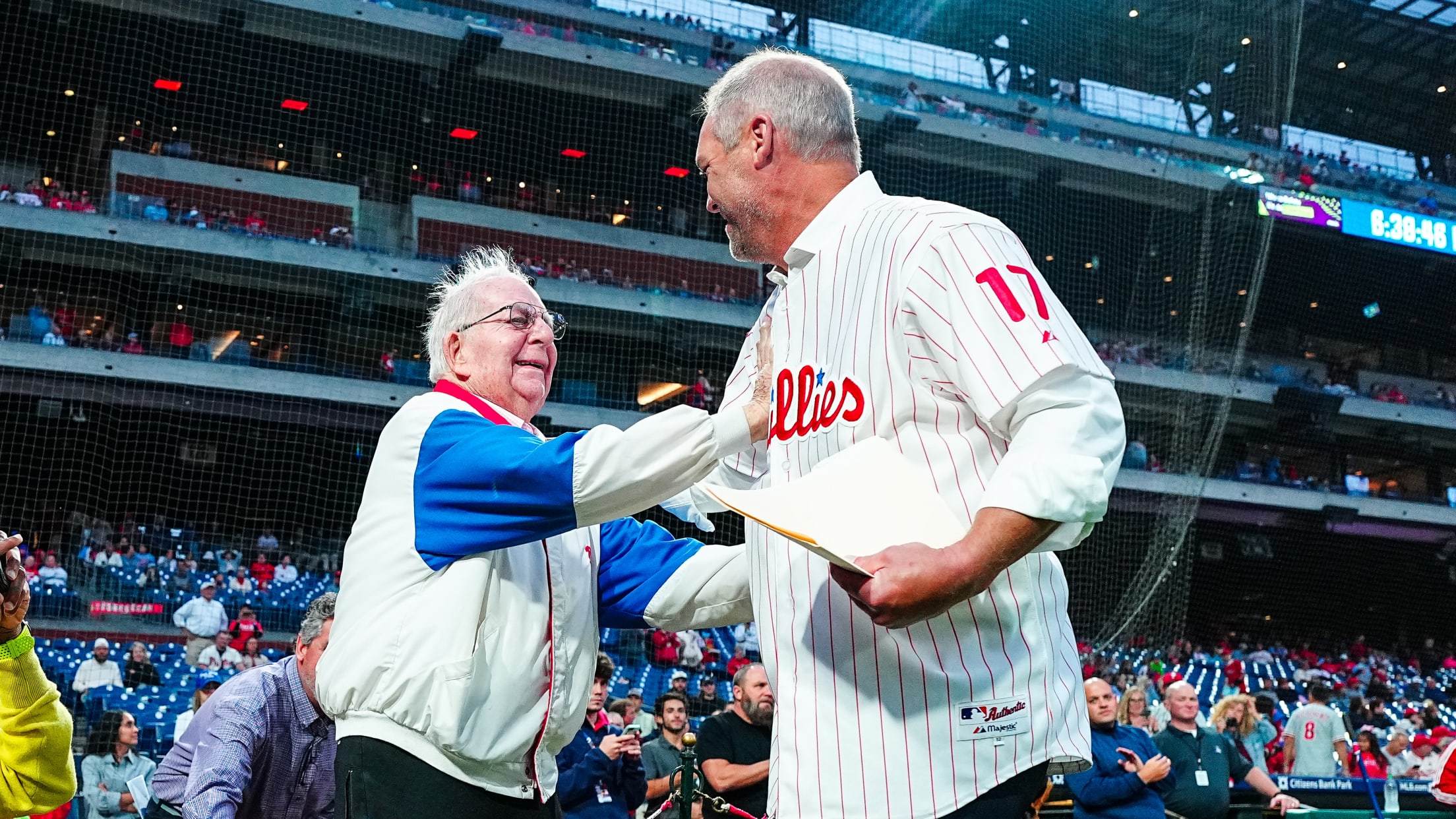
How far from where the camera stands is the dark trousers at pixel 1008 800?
59.9 inches

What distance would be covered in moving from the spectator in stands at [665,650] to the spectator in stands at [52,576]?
8442mm

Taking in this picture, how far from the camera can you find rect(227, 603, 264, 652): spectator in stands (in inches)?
590

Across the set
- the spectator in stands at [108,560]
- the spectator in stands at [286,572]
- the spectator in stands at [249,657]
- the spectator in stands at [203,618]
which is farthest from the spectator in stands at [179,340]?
the spectator in stands at [249,657]

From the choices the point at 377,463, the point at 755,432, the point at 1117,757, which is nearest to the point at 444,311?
the point at 377,463

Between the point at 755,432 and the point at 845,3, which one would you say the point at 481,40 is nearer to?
the point at 845,3

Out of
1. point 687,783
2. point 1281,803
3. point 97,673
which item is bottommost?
point 97,673

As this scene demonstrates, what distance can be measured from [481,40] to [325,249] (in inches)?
189

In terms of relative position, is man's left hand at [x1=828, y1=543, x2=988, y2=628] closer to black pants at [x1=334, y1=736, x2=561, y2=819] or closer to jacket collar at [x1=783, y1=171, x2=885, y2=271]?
jacket collar at [x1=783, y1=171, x2=885, y2=271]

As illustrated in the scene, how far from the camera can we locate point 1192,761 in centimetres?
714

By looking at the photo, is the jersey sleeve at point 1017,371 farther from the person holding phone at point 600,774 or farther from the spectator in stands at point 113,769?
the spectator in stands at point 113,769

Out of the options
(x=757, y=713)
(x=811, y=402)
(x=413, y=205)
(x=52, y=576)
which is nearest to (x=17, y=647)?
(x=811, y=402)

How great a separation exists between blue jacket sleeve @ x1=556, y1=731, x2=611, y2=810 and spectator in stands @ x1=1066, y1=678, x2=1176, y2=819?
2387 millimetres

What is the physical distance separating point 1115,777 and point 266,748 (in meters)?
4.37

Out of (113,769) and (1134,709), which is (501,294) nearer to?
(1134,709)
